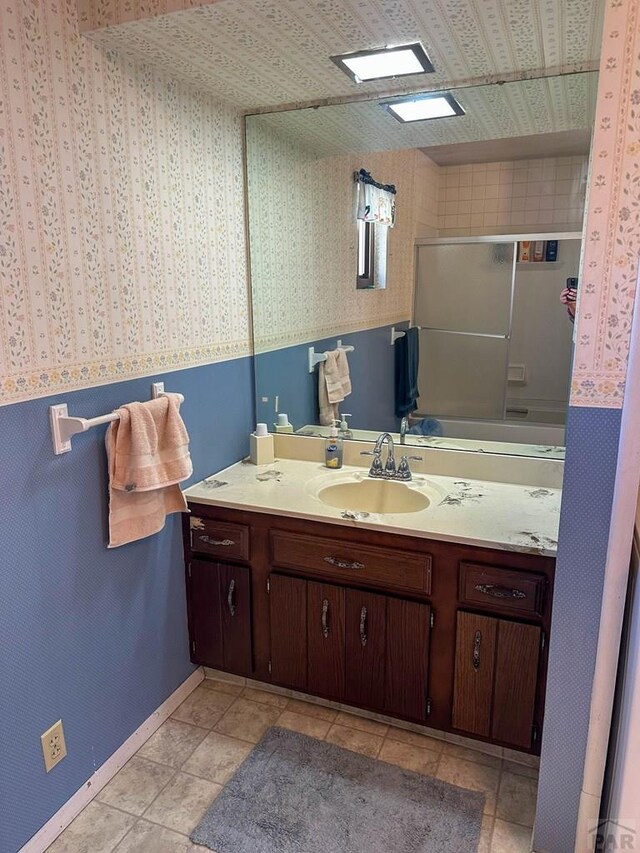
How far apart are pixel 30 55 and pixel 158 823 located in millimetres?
2040

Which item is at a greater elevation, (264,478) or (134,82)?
(134,82)

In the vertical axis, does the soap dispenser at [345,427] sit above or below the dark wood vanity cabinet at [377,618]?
above

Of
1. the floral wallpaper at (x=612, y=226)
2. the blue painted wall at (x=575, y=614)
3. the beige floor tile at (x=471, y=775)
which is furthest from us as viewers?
the beige floor tile at (x=471, y=775)

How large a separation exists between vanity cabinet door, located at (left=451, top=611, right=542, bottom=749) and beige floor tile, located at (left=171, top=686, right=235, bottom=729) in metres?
0.85

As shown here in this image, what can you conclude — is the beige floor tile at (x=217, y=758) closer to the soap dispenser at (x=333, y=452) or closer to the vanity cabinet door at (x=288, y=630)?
the vanity cabinet door at (x=288, y=630)

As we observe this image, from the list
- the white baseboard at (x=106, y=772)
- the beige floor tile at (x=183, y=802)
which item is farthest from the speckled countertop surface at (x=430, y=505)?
the beige floor tile at (x=183, y=802)

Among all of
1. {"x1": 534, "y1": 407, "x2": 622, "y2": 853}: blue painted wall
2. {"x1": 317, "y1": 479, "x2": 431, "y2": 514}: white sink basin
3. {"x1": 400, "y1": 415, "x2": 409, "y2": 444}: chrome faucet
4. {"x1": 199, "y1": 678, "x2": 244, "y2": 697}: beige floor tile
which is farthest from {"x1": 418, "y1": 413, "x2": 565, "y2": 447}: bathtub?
{"x1": 199, "y1": 678, "x2": 244, "y2": 697}: beige floor tile

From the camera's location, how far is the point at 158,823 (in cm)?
164

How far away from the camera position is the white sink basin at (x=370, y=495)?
213 cm

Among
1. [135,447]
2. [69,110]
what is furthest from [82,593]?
[69,110]

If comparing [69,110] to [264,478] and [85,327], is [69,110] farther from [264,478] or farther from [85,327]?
[264,478]

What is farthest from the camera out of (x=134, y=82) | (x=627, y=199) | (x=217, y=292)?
(x=217, y=292)

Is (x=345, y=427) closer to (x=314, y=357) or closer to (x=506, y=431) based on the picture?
(x=314, y=357)

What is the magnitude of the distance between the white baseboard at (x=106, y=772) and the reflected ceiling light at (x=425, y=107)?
7.13ft
